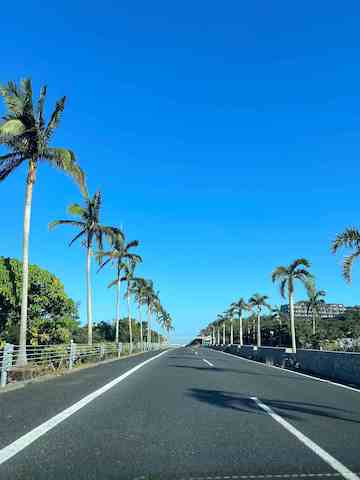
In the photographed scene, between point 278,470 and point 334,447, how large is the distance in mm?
1410

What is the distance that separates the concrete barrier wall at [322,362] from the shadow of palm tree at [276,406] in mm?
6052

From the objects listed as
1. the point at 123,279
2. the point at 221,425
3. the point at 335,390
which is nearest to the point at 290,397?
the point at 335,390

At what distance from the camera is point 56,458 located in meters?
5.74

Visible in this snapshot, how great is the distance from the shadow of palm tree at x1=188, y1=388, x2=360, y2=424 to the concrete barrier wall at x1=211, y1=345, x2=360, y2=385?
6052 mm

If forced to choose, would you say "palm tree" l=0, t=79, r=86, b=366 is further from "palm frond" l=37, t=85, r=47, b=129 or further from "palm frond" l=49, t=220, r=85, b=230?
"palm frond" l=49, t=220, r=85, b=230

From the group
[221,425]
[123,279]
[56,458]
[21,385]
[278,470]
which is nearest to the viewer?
[278,470]

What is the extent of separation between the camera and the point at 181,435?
23.0 ft

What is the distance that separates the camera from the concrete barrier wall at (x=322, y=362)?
53.1ft

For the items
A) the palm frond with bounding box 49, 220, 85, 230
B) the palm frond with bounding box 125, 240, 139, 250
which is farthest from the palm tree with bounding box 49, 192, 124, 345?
the palm frond with bounding box 125, 240, 139, 250

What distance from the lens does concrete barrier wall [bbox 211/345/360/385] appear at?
1619 cm

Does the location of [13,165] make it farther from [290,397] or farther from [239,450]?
[239,450]

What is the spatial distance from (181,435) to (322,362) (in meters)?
13.9

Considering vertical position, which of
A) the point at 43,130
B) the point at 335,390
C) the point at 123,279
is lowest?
the point at 335,390

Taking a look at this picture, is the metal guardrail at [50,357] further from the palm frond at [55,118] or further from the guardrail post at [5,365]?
the palm frond at [55,118]
